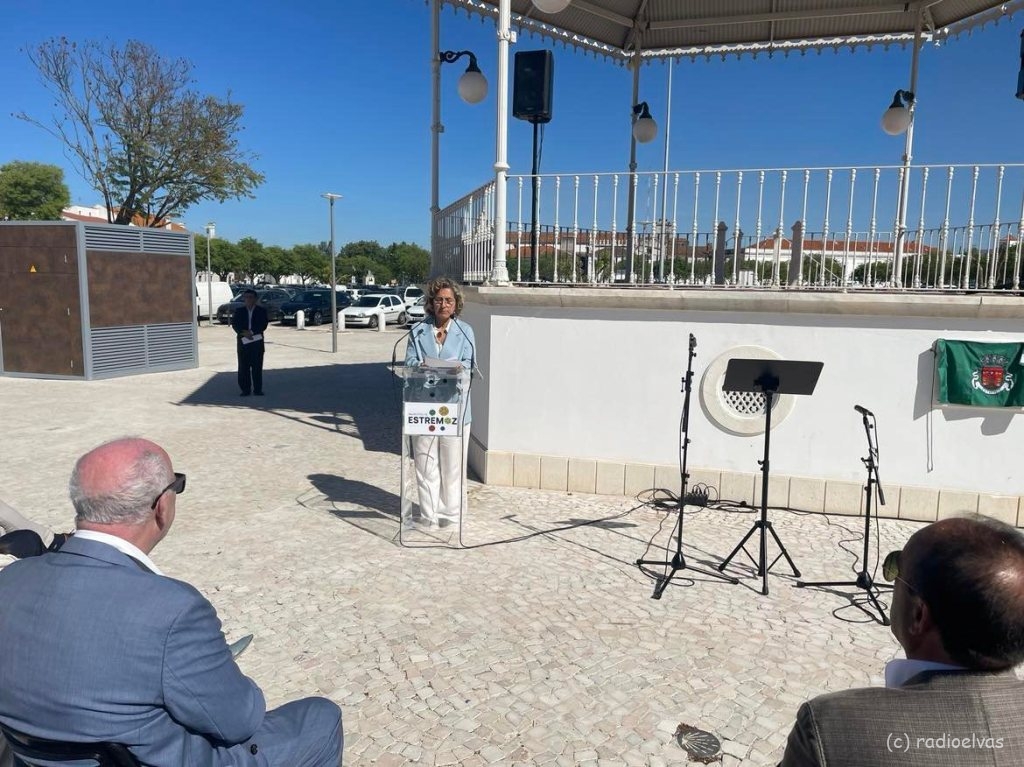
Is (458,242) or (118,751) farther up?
(458,242)

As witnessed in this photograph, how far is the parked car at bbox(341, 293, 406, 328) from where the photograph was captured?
33.8 meters

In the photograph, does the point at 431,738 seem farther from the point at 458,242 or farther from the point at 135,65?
the point at 135,65

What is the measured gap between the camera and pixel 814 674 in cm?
374

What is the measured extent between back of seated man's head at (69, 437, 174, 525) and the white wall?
505 cm

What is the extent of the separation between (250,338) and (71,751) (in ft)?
36.8

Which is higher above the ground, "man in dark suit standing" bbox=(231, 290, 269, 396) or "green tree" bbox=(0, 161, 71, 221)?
"green tree" bbox=(0, 161, 71, 221)

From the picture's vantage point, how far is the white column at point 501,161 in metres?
7.00

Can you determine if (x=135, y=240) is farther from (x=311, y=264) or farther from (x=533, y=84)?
(x=311, y=264)

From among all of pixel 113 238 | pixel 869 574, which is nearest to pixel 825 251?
pixel 869 574

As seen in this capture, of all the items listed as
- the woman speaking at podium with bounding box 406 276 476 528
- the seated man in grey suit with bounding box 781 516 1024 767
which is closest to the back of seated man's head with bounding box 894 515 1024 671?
the seated man in grey suit with bounding box 781 516 1024 767

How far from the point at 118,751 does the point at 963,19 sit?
39.1ft

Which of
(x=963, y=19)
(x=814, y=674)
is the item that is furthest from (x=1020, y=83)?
(x=814, y=674)

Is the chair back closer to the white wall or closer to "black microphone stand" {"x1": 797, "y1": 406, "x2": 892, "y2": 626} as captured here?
"black microphone stand" {"x1": 797, "y1": 406, "x2": 892, "y2": 626}

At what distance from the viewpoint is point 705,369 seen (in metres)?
6.55
